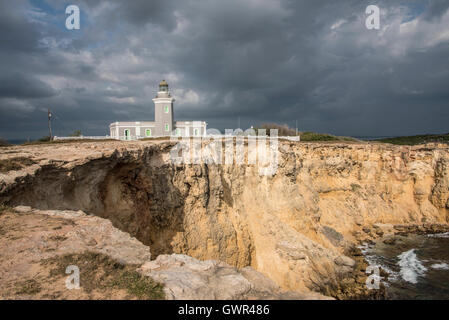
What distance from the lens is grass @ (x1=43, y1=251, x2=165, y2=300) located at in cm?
512

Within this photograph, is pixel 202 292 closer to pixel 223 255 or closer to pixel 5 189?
pixel 5 189

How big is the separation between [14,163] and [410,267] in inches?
913

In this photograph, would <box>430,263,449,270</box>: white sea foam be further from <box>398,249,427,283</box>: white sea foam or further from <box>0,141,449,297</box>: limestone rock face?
<box>0,141,449,297</box>: limestone rock face

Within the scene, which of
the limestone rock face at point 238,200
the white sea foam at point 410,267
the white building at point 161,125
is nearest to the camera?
the limestone rock face at point 238,200

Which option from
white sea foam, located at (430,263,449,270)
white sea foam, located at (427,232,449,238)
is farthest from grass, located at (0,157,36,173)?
white sea foam, located at (427,232,449,238)

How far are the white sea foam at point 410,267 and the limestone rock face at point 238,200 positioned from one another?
3456mm

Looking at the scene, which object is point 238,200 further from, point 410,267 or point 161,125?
point 161,125

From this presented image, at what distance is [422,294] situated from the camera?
569 inches

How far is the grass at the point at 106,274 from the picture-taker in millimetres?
5117

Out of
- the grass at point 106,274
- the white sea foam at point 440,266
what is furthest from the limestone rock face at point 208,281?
the white sea foam at point 440,266

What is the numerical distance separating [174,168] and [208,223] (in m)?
4.15

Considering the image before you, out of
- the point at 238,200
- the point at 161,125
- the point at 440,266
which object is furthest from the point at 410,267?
the point at 161,125

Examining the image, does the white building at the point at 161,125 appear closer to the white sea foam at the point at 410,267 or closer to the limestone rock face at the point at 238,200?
the limestone rock face at the point at 238,200
